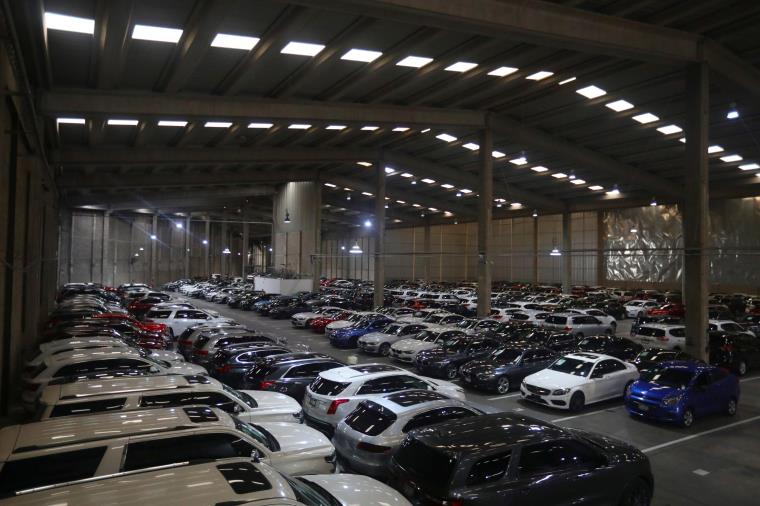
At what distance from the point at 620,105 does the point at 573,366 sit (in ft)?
52.4

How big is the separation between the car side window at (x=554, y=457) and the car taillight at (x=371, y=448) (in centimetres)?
217

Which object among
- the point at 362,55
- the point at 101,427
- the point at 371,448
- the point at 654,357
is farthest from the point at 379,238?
the point at 101,427

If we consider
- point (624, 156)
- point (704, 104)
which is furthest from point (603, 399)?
point (624, 156)

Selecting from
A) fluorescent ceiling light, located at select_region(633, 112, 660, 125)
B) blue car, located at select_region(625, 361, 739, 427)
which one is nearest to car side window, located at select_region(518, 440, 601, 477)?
blue car, located at select_region(625, 361, 739, 427)

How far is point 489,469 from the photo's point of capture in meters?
5.62

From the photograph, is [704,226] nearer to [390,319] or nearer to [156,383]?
[390,319]

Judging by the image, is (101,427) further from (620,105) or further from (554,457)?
(620,105)

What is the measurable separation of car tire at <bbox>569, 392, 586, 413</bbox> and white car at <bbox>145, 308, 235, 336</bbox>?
1459 cm

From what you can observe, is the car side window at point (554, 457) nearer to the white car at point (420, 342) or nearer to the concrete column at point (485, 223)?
the white car at point (420, 342)

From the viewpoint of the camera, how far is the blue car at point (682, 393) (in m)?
10.9

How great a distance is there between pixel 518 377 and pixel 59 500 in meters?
12.5

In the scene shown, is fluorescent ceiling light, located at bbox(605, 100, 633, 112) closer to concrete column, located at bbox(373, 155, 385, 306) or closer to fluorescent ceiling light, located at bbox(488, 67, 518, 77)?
fluorescent ceiling light, located at bbox(488, 67, 518, 77)

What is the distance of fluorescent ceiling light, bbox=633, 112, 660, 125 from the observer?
24928 mm

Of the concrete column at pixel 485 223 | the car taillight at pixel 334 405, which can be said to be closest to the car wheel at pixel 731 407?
the car taillight at pixel 334 405
